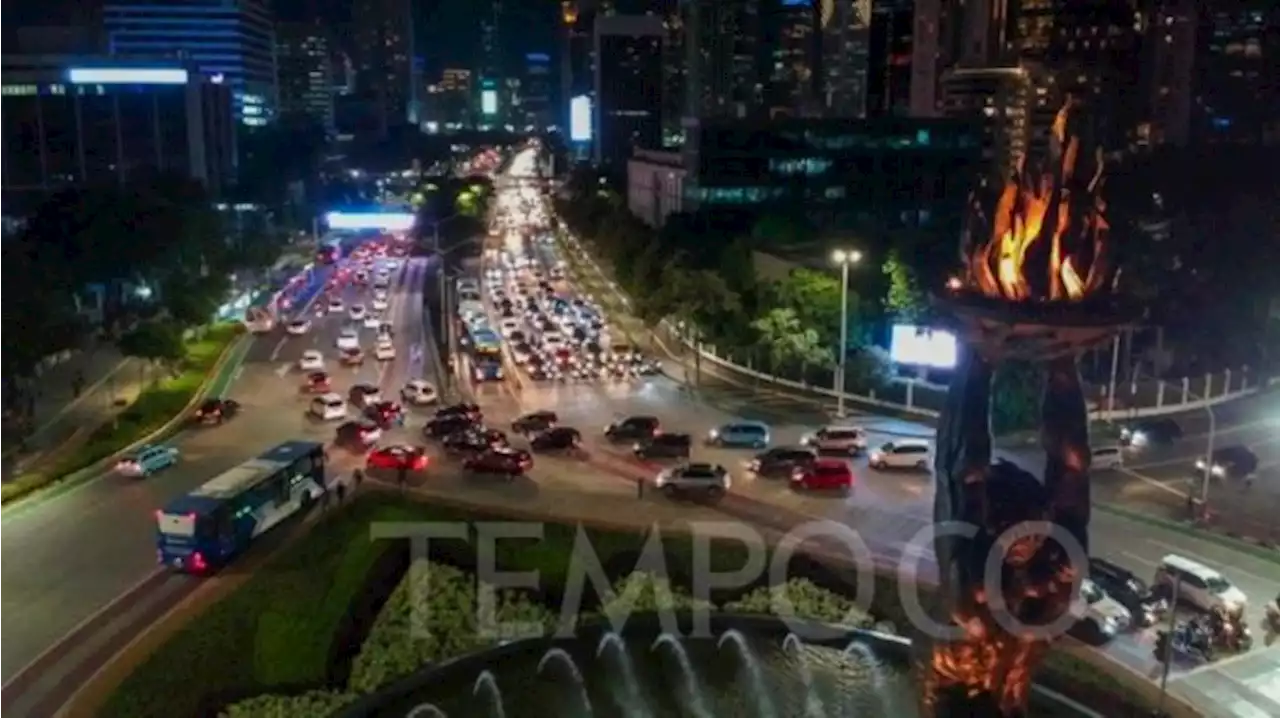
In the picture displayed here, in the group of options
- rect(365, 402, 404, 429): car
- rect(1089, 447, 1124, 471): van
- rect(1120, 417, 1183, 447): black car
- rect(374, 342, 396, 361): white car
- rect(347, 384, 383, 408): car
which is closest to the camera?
rect(1089, 447, 1124, 471): van

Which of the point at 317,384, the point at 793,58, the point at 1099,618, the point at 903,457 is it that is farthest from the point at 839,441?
the point at 793,58

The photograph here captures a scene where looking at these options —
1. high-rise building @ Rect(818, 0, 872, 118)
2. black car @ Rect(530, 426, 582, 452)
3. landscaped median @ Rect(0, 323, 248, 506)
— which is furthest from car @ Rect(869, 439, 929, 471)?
high-rise building @ Rect(818, 0, 872, 118)

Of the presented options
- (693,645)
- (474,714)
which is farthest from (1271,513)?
(474,714)

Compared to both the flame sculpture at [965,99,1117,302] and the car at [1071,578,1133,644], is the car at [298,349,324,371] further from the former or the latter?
the flame sculpture at [965,99,1117,302]

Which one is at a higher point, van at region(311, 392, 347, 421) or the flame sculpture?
the flame sculpture

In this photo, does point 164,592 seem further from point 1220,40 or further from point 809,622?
point 1220,40

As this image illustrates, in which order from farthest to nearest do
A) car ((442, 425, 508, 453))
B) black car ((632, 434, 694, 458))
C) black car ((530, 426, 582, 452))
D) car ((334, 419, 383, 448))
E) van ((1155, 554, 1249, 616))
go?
car ((334, 419, 383, 448)), black car ((530, 426, 582, 452)), black car ((632, 434, 694, 458)), car ((442, 425, 508, 453)), van ((1155, 554, 1249, 616))

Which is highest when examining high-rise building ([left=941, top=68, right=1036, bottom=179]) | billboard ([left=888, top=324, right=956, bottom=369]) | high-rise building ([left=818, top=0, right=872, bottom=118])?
high-rise building ([left=818, top=0, right=872, bottom=118])
